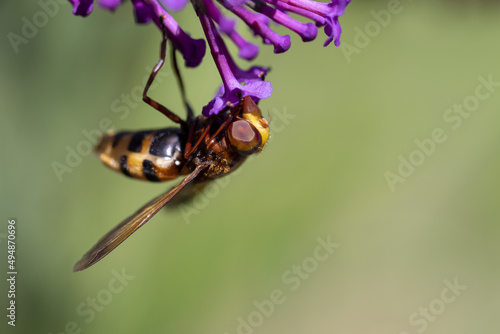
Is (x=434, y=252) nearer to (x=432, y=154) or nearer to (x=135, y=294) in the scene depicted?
(x=432, y=154)

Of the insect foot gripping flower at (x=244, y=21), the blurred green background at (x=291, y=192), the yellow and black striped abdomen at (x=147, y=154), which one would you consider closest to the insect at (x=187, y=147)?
the yellow and black striped abdomen at (x=147, y=154)

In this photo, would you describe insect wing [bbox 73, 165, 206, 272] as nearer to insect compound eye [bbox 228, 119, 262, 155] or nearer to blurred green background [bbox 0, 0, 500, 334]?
insect compound eye [bbox 228, 119, 262, 155]

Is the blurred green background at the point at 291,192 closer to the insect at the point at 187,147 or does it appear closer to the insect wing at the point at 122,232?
the insect at the point at 187,147

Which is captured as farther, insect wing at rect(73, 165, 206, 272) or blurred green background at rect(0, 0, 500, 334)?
blurred green background at rect(0, 0, 500, 334)

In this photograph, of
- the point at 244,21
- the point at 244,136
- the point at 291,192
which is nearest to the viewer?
the point at 244,21

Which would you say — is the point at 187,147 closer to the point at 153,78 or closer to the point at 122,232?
the point at 153,78

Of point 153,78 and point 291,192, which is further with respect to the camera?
point 291,192

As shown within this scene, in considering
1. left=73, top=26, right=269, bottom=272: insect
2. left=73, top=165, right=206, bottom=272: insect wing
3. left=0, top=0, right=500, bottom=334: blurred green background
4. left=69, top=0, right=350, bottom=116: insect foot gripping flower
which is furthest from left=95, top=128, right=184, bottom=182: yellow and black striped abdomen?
left=0, top=0, right=500, bottom=334: blurred green background

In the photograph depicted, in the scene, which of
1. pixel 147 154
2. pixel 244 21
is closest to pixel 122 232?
pixel 147 154
